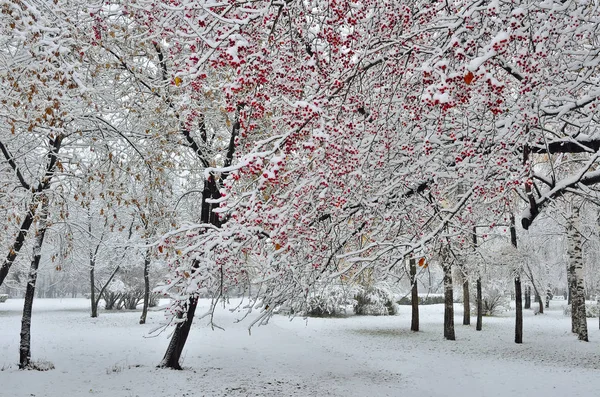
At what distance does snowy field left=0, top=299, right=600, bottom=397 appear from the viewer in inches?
377

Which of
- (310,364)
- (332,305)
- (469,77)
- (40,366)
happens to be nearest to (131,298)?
(332,305)

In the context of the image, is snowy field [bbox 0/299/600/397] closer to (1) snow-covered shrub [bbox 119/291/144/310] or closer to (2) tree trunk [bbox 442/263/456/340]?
(2) tree trunk [bbox 442/263/456/340]

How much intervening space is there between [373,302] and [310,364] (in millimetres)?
19381

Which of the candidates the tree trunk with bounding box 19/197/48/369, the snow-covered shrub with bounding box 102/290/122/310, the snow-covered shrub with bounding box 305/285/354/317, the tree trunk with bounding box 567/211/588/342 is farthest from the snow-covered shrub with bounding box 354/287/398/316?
the tree trunk with bounding box 19/197/48/369

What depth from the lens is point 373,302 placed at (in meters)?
31.5

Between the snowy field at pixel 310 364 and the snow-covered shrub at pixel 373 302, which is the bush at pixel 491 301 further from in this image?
the snowy field at pixel 310 364

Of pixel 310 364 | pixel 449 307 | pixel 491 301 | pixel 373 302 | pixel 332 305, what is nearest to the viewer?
pixel 310 364

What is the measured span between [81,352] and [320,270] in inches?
480

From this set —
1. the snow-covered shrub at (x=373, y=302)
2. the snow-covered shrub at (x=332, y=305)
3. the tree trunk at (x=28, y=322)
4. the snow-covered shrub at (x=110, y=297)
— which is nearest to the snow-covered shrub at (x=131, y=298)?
the snow-covered shrub at (x=110, y=297)

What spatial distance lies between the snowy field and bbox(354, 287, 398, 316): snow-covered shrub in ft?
32.1

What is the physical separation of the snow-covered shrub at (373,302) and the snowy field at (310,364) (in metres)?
9.80

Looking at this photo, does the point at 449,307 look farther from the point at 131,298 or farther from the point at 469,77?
the point at 131,298

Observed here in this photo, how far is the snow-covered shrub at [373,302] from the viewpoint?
102 ft

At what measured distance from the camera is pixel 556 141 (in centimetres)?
546
